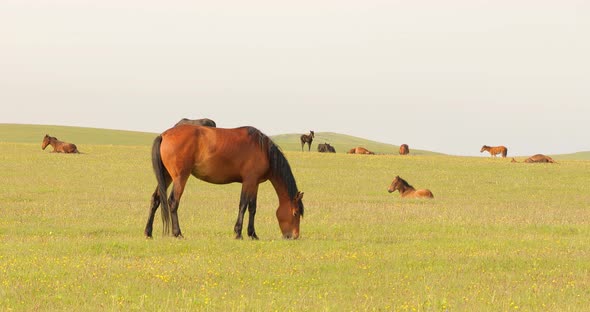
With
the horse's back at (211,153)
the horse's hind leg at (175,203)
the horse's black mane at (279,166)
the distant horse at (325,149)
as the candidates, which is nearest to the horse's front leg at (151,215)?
the horse's hind leg at (175,203)

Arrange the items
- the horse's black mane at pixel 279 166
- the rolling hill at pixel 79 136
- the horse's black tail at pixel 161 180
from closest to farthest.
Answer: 1. the horse's black tail at pixel 161 180
2. the horse's black mane at pixel 279 166
3. the rolling hill at pixel 79 136

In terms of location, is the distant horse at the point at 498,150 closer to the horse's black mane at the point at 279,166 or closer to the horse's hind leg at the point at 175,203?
the horse's black mane at the point at 279,166

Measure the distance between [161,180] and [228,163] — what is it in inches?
66.4

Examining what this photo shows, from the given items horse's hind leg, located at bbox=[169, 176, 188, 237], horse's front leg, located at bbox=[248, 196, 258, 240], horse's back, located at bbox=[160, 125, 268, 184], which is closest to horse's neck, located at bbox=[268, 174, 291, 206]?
horse's back, located at bbox=[160, 125, 268, 184]

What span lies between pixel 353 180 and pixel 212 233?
24.4m

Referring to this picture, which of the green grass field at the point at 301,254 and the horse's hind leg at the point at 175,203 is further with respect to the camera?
the horse's hind leg at the point at 175,203

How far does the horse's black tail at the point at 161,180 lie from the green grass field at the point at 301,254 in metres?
0.54

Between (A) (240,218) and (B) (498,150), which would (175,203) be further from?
(B) (498,150)

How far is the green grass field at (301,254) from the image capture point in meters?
11.2

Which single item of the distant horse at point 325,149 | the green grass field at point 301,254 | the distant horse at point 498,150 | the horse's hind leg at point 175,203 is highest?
the distant horse at point 498,150

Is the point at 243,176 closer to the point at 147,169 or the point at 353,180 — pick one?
the point at 353,180

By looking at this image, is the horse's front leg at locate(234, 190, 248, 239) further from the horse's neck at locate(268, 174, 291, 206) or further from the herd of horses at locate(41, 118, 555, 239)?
the horse's neck at locate(268, 174, 291, 206)

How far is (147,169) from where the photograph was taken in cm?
4628

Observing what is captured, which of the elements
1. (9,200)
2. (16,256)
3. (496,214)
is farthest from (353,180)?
(16,256)
